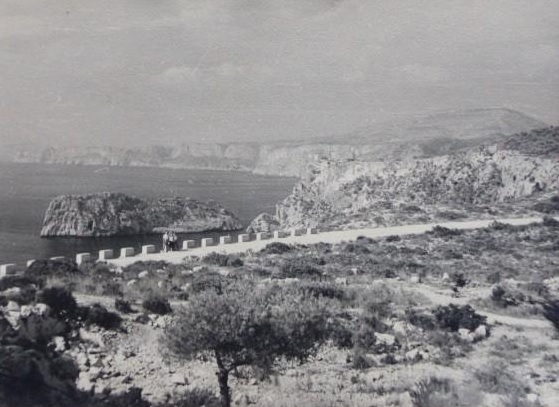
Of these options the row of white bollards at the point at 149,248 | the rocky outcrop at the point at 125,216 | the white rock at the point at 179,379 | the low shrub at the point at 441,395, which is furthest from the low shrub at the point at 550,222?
the rocky outcrop at the point at 125,216

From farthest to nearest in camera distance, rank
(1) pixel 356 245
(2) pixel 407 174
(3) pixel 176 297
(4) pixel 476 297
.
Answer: (2) pixel 407 174 < (1) pixel 356 245 < (4) pixel 476 297 < (3) pixel 176 297

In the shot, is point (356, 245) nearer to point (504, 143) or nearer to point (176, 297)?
point (176, 297)

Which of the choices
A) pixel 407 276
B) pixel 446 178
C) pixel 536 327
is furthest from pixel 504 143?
pixel 536 327

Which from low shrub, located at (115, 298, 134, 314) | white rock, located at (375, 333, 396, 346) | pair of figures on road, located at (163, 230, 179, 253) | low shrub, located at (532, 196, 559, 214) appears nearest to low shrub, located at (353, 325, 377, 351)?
white rock, located at (375, 333, 396, 346)

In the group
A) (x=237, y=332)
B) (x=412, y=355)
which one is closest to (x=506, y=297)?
(x=412, y=355)

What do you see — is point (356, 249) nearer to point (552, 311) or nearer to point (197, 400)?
point (552, 311)

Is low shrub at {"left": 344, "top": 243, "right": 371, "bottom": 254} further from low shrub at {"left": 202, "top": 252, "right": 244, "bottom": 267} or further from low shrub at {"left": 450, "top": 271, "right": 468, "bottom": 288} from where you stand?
low shrub at {"left": 202, "top": 252, "right": 244, "bottom": 267}

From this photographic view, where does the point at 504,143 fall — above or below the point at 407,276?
above
